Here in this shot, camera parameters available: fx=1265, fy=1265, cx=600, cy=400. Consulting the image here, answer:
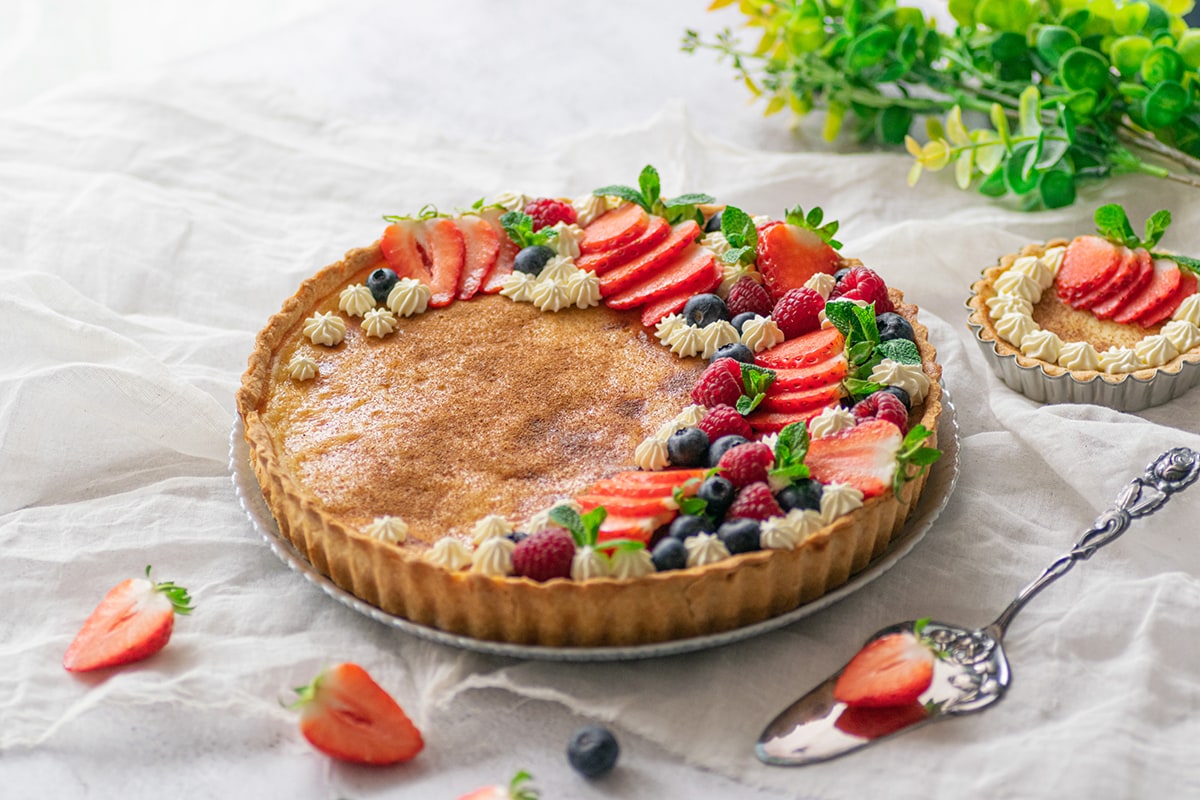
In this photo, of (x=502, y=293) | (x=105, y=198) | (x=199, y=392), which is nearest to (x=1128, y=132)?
(x=502, y=293)

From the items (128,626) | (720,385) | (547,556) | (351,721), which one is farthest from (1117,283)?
(128,626)

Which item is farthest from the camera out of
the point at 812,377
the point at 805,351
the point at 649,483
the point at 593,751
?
the point at 805,351

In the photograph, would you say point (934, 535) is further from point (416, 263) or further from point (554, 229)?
point (416, 263)

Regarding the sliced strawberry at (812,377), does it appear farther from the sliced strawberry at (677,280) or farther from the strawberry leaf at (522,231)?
the strawberry leaf at (522,231)

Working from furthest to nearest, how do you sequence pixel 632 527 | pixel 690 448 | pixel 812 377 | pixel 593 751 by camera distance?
pixel 812 377, pixel 690 448, pixel 632 527, pixel 593 751

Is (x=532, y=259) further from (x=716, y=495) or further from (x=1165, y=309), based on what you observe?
(x=1165, y=309)

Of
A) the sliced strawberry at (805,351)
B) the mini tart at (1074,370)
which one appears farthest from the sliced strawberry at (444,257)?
the mini tart at (1074,370)
